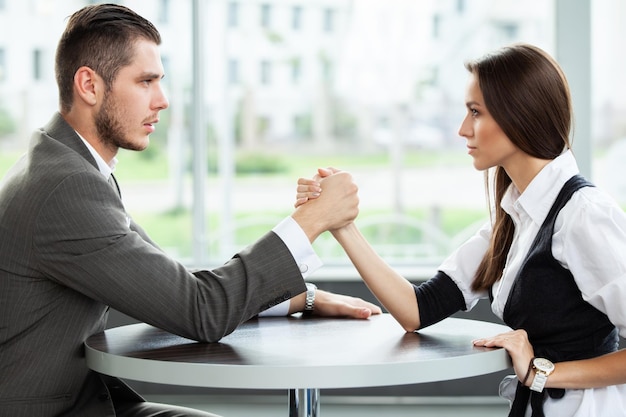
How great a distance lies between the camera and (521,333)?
1.96m

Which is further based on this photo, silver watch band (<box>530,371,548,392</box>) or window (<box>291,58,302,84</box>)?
window (<box>291,58,302,84</box>)

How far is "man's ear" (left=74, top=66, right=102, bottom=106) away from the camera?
209 cm

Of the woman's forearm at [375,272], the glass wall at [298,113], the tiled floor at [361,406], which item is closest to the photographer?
the woman's forearm at [375,272]

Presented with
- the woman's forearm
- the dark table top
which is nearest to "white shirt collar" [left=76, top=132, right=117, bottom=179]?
the dark table top

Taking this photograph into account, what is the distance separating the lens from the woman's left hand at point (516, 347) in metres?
1.90

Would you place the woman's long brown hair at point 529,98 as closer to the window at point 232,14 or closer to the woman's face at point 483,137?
the woman's face at point 483,137

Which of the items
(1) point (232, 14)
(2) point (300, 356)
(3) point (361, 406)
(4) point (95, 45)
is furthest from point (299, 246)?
(1) point (232, 14)

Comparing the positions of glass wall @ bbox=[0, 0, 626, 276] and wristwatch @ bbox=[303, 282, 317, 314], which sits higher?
glass wall @ bbox=[0, 0, 626, 276]

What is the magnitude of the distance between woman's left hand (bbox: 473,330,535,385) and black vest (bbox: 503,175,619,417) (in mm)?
91

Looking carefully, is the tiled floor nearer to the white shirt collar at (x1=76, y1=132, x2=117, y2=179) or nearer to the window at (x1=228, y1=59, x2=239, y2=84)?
the window at (x1=228, y1=59, x2=239, y2=84)

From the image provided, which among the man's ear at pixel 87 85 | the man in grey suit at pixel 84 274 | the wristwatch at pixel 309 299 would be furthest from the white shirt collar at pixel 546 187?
the man's ear at pixel 87 85

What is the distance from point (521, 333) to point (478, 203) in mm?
2783

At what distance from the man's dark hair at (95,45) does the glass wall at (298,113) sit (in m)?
2.58

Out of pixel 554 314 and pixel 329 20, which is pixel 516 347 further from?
pixel 329 20
